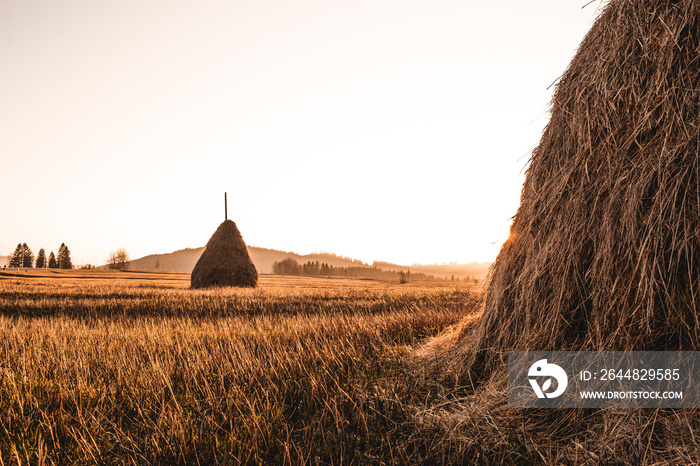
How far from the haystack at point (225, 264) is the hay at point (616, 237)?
18.7m

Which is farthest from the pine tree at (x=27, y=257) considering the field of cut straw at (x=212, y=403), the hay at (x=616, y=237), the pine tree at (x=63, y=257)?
the hay at (x=616, y=237)

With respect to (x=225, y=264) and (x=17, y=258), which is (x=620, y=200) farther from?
(x=17, y=258)

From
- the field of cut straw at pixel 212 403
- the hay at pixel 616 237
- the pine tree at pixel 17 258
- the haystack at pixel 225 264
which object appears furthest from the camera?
the pine tree at pixel 17 258

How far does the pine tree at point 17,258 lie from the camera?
88.7m

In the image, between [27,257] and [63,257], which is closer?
[63,257]

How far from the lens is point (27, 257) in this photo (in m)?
93.0

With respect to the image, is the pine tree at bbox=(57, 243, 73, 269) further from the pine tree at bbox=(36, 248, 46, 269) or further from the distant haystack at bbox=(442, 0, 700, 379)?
the distant haystack at bbox=(442, 0, 700, 379)

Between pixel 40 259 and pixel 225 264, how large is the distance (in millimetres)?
107101

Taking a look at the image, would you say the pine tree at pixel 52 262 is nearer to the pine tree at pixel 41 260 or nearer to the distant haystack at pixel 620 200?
the pine tree at pixel 41 260

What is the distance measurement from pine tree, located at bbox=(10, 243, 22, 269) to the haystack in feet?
339

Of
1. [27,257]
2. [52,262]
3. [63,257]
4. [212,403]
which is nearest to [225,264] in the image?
[212,403]

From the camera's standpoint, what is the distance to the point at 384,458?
195 cm

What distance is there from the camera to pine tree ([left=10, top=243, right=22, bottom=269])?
291 feet

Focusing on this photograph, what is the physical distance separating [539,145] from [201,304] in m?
9.70
